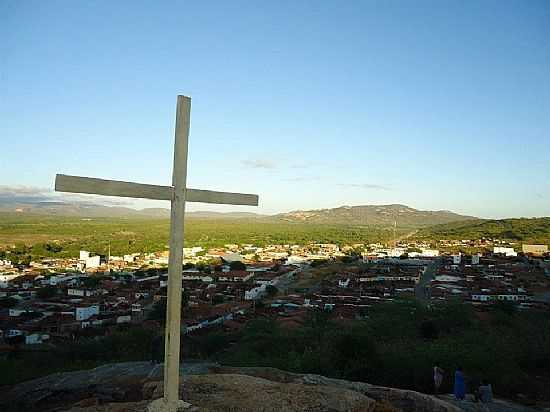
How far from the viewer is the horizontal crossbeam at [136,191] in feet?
12.6

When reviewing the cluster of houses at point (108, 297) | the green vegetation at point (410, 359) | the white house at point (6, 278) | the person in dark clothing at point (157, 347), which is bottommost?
the white house at point (6, 278)

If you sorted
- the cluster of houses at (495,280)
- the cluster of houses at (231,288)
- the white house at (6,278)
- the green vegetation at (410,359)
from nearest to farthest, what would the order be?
the green vegetation at (410,359) < the cluster of houses at (231,288) < the cluster of houses at (495,280) < the white house at (6,278)

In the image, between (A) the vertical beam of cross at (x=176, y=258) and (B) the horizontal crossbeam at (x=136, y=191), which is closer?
(B) the horizontal crossbeam at (x=136, y=191)

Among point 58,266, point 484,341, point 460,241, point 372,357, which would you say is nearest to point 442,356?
point 372,357

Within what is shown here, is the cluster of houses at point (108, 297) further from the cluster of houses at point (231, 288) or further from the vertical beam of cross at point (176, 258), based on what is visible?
the vertical beam of cross at point (176, 258)

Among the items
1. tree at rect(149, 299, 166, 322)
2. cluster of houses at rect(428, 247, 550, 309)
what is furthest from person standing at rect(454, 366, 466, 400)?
cluster of houses at rect(428, 247, 550, 309)

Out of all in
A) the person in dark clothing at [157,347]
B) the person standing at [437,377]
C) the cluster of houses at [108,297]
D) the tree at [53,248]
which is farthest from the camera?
the tree at [53,248]

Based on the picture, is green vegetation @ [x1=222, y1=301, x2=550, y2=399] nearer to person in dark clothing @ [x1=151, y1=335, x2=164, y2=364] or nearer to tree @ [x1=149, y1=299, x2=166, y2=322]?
person in dark clothing @ [x1=151, y1=335, x2=164, y2=364]

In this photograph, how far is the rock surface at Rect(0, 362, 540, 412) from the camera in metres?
4.79

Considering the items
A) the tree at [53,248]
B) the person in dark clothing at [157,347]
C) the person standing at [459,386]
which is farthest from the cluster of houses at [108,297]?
the tree at [53,248]

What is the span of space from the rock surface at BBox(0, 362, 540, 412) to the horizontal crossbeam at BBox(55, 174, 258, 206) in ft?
6.62

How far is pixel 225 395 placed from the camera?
4.98 metres

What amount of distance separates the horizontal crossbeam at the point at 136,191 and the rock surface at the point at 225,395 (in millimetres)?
2018

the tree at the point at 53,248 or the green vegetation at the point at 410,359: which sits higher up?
the green vegetation at the point at 410,359
